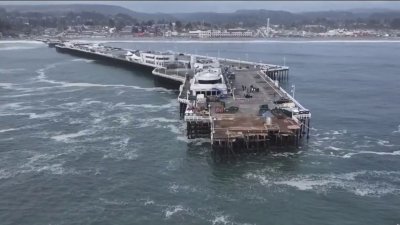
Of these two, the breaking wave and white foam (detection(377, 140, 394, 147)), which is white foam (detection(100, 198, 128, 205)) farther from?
white foam (detection(377, 140, 394, 147))

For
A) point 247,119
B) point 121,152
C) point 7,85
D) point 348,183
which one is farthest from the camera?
point 7,85

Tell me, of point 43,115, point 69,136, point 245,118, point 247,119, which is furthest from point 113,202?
Result: point 43,115

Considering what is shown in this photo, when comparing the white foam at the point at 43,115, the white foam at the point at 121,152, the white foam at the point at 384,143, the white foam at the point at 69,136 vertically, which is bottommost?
the white foam at the point at 121,152

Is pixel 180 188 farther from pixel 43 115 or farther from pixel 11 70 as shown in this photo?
pixel 11 70

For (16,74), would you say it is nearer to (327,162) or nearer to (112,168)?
(112,168)

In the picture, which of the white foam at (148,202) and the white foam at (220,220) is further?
the white foam at (148,202)

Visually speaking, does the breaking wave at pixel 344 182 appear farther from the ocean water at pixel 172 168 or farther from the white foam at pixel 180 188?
the white foam at pixel 180 188

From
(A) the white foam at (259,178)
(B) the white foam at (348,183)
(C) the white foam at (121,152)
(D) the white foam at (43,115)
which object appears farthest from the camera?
(D) the white foam at (43,115)

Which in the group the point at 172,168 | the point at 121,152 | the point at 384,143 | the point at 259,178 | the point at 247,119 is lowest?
the point at 172,168

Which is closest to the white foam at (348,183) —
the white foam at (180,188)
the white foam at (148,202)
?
the white foam at (180,188)
